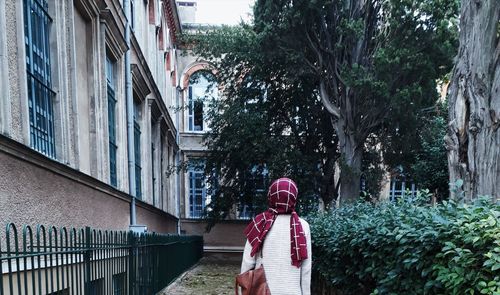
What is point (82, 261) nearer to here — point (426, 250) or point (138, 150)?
point (426, 250)

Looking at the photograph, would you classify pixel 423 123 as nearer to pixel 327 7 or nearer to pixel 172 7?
pixel 327 7

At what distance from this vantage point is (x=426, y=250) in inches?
122

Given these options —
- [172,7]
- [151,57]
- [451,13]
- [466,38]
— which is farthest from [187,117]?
[466,38]

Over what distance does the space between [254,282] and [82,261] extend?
2.02 meters

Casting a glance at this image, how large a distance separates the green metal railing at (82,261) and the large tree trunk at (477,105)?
4.83 metres

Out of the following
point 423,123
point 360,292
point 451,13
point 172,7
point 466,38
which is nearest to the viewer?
point 360,292

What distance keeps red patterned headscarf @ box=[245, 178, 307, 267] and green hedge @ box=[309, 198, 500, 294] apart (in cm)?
93

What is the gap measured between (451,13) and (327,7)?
10.8ft

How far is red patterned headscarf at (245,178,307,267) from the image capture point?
3.24 metres

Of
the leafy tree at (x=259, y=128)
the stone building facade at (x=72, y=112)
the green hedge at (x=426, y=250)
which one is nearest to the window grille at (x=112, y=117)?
the stone building facade at (x=72, y=112)

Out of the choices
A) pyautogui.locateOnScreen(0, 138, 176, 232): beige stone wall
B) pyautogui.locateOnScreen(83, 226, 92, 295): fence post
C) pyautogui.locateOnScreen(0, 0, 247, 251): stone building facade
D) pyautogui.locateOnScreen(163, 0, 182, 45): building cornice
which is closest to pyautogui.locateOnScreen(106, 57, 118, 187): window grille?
pyautogui.locateOnScreen(0, 0, 247, 251): stone building facade

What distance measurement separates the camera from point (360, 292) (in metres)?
4.91

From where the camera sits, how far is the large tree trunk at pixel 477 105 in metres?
5.04

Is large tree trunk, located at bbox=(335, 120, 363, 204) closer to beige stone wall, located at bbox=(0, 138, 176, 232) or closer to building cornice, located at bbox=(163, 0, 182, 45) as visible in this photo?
beige stone wall, located at bbox=(0, 138, 176, 232)
